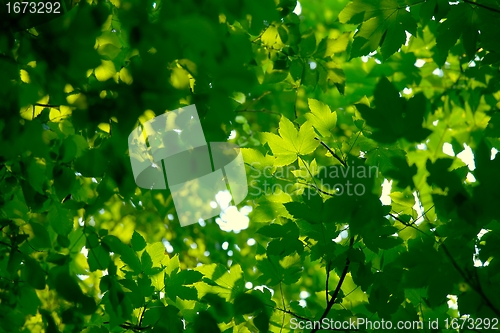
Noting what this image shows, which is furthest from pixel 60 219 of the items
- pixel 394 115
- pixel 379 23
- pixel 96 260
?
pixel 379 23

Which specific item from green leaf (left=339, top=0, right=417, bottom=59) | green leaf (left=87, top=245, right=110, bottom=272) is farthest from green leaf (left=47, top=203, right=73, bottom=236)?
green leaf (left=339, top=0, right=417, bottom=59)

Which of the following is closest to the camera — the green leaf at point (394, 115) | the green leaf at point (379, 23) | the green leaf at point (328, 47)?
the green leaf at point (394, 115)

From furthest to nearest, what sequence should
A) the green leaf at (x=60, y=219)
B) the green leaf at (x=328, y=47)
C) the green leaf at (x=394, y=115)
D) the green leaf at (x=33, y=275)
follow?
the green leaf at (x=328, y=47), the green leaf at (x=60, y=219), the green leaf at (x=33, y=275), the green leaf at (x=394, y=115)

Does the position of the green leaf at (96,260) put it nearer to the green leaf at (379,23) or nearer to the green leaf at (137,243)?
the green leaf at (137,243)

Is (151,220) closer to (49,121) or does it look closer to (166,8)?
(49,121)

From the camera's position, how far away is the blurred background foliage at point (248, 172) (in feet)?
2.84

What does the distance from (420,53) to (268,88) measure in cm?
115

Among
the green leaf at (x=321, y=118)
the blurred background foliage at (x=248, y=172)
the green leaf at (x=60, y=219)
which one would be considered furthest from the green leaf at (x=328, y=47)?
the green leaf at (x=60, y=219)

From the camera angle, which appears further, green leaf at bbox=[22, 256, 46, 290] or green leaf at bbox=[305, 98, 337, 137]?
green leaf at bbox=[305, 98, 337, 137]

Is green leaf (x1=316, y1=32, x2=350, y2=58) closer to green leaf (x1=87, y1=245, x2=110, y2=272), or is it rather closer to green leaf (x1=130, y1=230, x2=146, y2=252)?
green leaf (x1=130, y1=230, x2=146, y2=252)

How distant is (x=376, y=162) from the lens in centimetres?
140

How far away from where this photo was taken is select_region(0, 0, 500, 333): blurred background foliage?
0.86 metres

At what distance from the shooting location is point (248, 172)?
1.55 meters

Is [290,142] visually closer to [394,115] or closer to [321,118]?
[321,118]
